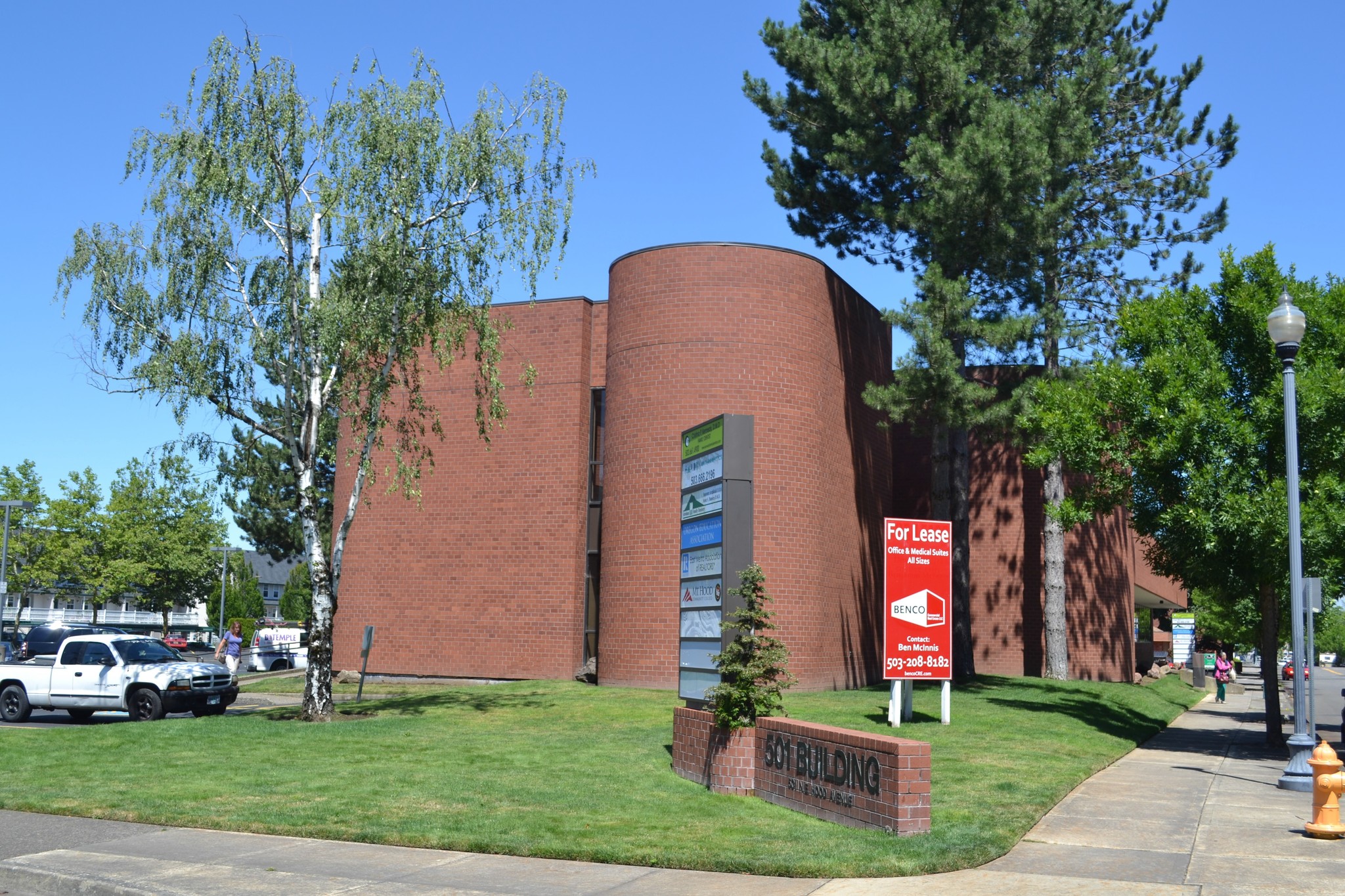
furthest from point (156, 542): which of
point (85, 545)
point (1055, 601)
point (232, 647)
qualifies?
point (1055, 601)

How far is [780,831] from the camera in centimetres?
1073

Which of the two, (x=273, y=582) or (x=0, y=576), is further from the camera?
(x=273, y=582)

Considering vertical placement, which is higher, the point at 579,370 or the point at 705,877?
the point at 579,370

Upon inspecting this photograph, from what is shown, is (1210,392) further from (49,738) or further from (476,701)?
(49,738)

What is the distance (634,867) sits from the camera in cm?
947

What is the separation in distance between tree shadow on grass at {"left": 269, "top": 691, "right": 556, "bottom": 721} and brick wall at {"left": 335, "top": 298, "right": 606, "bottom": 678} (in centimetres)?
322

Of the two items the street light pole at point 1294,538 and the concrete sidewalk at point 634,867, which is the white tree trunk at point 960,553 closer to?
the street light pole at point 1294,538

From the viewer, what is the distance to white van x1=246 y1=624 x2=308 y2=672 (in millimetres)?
44062

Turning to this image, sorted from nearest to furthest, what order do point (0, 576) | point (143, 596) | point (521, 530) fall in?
point (521, 530) < point (0, 576) < point (143, 596)

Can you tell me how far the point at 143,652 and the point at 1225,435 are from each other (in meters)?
19.8

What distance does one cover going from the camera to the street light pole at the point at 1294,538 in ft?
47.1

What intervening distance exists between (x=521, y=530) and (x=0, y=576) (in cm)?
2472

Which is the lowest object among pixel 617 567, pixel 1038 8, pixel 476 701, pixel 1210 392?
pixel 476 701

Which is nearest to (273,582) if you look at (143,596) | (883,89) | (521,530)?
(143,596)
